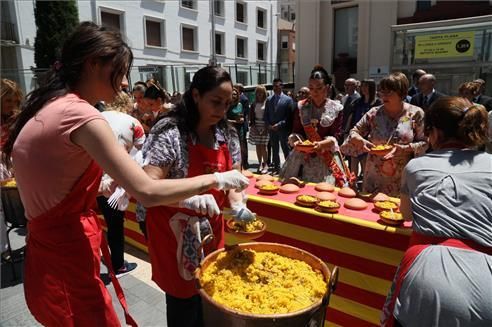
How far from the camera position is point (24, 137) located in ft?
3.87

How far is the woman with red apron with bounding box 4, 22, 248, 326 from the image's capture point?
1.12m

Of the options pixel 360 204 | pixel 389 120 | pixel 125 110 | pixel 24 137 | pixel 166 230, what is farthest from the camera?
pixel 125 110

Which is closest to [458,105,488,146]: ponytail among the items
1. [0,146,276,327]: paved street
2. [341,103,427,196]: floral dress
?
[341,103,427,196]: floral dress

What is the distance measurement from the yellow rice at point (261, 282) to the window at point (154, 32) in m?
22.7

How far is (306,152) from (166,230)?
66.6 inches

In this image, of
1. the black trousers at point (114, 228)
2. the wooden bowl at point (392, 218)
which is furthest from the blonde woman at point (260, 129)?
the wooden bowl at point (392, 218)

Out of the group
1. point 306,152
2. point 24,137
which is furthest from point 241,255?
point 306,152

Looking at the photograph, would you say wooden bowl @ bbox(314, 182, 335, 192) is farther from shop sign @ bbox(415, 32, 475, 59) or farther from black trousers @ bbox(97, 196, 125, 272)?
shop sign @ bbox(415, 32, 475, 59)

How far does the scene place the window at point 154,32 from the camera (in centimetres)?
2220

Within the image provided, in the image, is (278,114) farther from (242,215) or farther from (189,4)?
(189,4)

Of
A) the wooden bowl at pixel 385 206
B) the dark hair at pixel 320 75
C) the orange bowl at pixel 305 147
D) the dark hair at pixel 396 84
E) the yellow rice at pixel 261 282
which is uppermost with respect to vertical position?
the dark hair at pixel 320 75

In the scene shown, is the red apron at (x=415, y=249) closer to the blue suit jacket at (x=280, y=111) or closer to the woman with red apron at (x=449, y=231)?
the woman with red apron at (x=449, y=231)

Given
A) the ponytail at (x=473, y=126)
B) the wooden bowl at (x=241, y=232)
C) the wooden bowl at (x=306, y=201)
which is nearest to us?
the ponytail at (x=473, y=126)

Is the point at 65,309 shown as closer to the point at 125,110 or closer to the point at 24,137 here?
the point at 24,137
